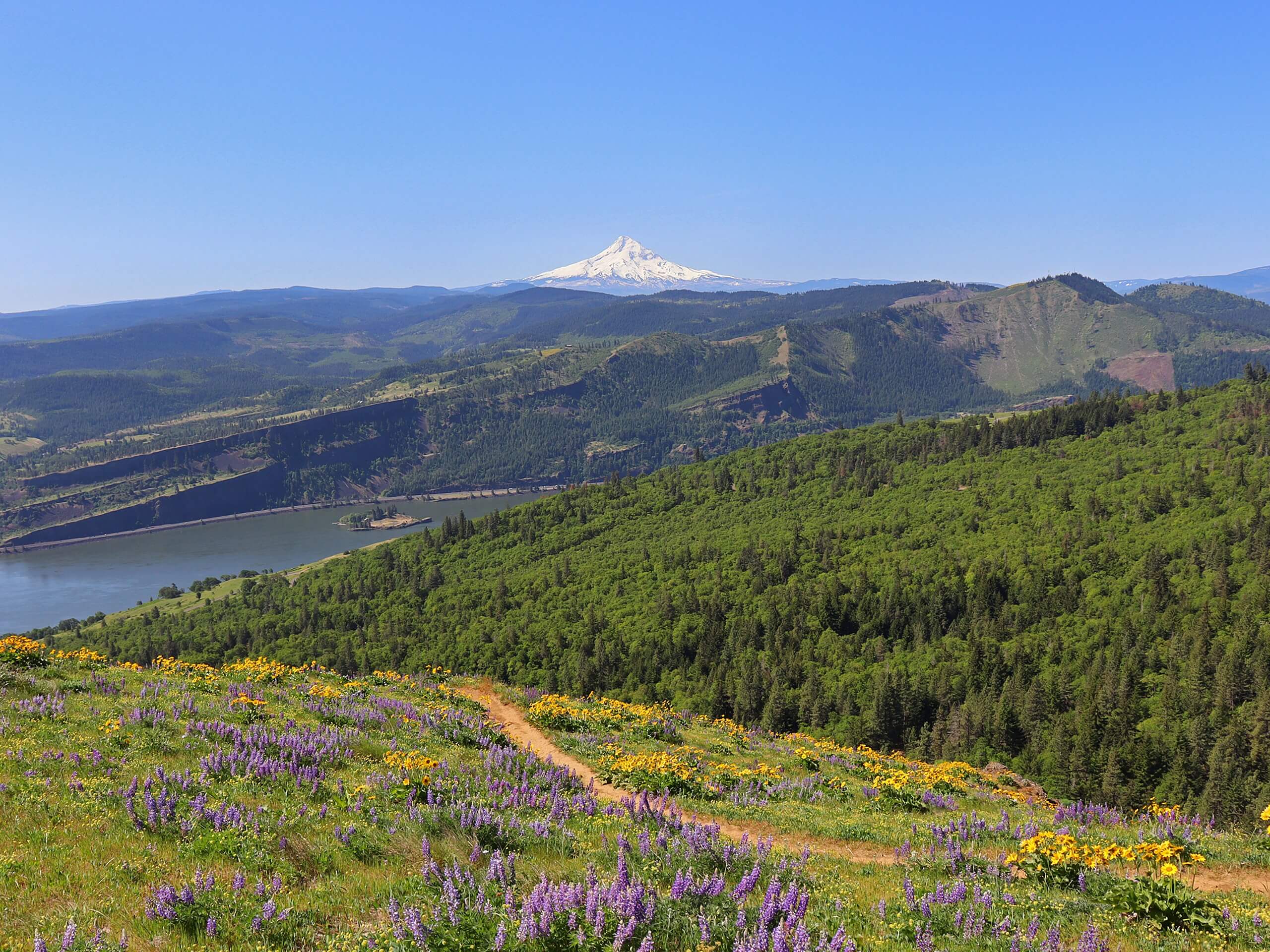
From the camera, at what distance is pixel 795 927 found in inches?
354

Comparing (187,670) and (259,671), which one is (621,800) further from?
(187,670)

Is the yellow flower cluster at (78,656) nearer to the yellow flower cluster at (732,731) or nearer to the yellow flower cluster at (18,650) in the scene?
the yellow flower cluster at (18,650)

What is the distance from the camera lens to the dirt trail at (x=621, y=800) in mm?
17531

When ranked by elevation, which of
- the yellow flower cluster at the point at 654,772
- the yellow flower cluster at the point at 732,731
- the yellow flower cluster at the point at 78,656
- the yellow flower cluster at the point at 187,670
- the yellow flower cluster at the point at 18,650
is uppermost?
the yellow flower cluster at the point at 18,650

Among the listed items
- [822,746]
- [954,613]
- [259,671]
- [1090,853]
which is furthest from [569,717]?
[954,613]

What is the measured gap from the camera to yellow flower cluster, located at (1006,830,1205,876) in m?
12.1

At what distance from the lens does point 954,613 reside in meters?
123

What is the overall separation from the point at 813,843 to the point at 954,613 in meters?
116

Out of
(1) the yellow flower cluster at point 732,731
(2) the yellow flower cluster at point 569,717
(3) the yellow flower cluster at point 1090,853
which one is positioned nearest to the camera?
(3) the yellow flower cluster at point 1090,853

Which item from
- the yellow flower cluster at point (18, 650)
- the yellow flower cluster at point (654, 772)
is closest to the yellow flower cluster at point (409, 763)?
the yellow flower cluster at point (654, 772)

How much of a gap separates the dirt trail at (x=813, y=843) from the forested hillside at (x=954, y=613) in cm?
5444

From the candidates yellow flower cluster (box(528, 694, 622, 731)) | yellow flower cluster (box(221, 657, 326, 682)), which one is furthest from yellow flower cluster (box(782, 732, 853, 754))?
yellow flower cluster (box(221, 657, 326, 682))

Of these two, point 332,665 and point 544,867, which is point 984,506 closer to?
point 332,665

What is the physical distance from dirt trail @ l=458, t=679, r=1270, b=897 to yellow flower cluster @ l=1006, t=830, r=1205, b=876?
1273mm
